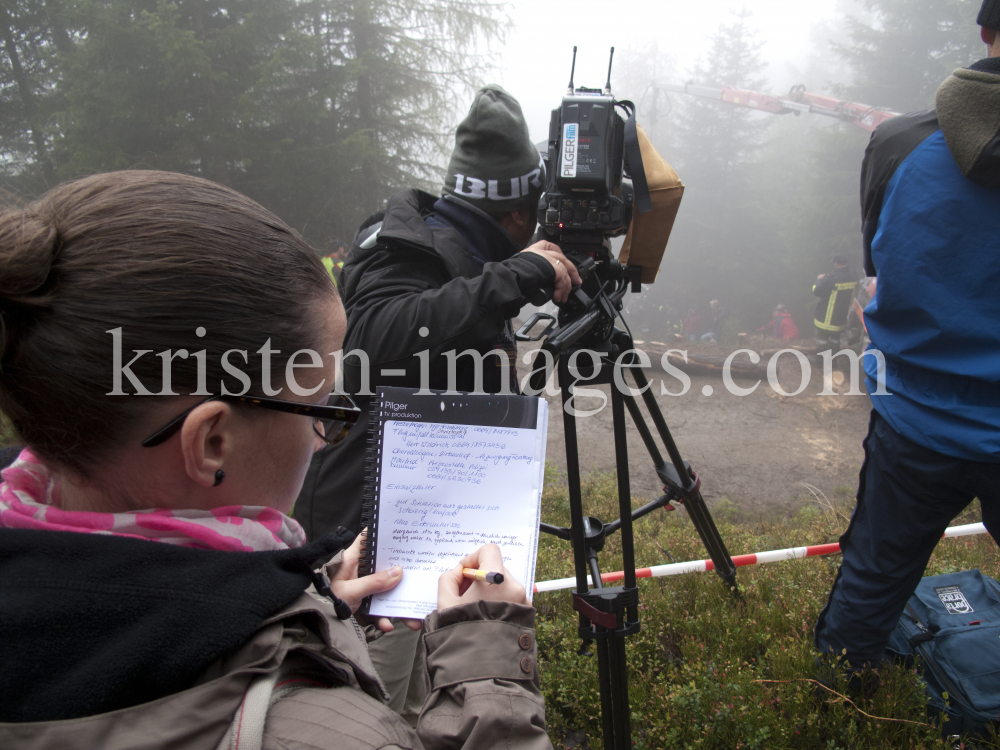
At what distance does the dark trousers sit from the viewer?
1.80 m

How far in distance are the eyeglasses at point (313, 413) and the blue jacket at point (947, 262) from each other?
71.0 inches

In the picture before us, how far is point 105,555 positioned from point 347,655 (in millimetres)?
347

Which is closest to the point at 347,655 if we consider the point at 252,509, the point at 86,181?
the point at 252,509

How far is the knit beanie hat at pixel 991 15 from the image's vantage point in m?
1.69

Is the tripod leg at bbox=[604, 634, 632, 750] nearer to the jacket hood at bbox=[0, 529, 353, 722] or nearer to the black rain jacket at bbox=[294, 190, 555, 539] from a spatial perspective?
the black rain jacket at bbox=[294, 190, 555, 539]

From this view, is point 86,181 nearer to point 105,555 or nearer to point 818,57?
point 105,555

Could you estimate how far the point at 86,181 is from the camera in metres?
0.81

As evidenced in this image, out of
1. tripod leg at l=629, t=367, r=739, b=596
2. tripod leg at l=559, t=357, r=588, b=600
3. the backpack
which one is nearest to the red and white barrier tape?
tripod leg at l=629, t=367, r=739, b=596

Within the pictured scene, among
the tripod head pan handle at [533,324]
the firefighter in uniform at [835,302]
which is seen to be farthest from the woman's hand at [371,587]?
the firefighter in uniform at [835,302]

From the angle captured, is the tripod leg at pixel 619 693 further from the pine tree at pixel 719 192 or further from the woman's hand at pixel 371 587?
the pine tree at pixel 719 192

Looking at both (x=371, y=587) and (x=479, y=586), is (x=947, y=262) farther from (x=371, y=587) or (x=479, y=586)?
(x=371, y=587)

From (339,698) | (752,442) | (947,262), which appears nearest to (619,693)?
(339,698)

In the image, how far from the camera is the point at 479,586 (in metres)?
1.08

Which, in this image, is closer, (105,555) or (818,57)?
(105,555)
